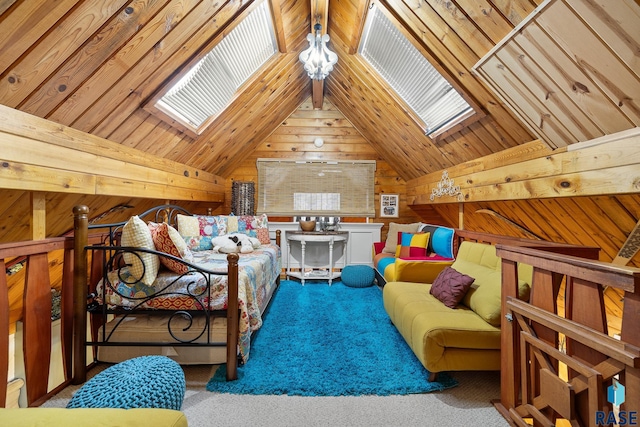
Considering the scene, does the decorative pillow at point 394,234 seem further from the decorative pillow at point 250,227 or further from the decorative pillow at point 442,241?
the decorative pillow at point 250,227

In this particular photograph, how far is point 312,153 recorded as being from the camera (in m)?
4.87

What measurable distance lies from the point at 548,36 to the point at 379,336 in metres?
2.16

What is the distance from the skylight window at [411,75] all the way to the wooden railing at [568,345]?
1.54 metres

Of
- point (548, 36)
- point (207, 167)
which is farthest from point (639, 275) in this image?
point (207, 167)

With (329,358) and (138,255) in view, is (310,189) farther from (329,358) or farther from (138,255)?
(138,255)

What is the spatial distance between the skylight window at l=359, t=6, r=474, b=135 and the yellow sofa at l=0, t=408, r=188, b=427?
2.64m

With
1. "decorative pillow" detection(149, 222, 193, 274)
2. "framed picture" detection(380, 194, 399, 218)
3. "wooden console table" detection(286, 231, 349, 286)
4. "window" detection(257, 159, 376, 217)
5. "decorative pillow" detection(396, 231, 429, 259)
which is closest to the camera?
"decorative pillow" detection(149, 222, 193, 274)

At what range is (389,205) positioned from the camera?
16.2ft

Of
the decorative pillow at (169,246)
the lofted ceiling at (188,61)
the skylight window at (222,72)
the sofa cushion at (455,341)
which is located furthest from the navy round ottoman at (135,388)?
the skylight window at (222,72)

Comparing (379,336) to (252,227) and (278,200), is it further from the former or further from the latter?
(278,200)

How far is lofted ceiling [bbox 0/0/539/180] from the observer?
55.7 inches

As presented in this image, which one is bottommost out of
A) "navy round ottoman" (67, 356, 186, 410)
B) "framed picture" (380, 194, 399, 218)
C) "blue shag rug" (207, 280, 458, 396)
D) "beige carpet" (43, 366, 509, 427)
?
"beige carpet" (43, 366, 509, 427)

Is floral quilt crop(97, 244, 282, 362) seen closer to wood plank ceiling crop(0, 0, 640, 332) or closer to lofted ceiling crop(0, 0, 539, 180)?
wood plank ceiling crop(0, 0, 640, 332)

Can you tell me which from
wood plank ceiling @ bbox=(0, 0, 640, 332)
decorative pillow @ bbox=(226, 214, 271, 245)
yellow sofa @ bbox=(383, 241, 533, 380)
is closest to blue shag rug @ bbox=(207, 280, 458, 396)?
yellow sofa @ bbox=(383, 241, 533, 380)
